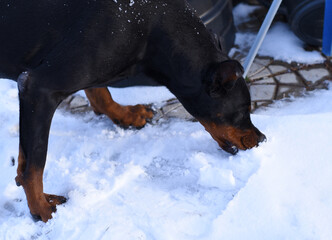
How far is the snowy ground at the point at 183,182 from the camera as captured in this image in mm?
→ 2170

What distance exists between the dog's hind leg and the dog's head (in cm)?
81

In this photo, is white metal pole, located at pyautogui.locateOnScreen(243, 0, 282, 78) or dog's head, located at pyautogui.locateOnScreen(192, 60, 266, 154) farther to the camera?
white metal pole, located at pyautogui.locateOnScreen(243, 0, 282, 78)

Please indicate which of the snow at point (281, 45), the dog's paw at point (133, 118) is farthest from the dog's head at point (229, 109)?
the snow at point (281, 45)

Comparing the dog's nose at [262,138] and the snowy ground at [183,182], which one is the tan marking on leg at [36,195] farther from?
the dog's nose at [262,138]

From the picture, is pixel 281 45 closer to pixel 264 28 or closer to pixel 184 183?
pixel 264 28

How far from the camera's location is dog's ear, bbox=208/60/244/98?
6.52 feet

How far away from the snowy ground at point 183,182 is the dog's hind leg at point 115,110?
8cm

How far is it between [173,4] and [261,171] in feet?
3.62

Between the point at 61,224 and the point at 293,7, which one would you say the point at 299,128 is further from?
the point at 61,224

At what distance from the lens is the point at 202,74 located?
2168mm

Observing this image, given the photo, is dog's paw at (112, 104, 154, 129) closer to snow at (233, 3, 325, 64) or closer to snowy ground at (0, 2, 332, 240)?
→ snowy ground at (0, 2, 332, 240)

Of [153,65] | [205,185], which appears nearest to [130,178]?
[205,185]

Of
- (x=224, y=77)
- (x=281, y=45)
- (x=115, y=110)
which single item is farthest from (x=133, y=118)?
(x=281, y=45)

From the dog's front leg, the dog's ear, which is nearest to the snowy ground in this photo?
the dog's front leg
